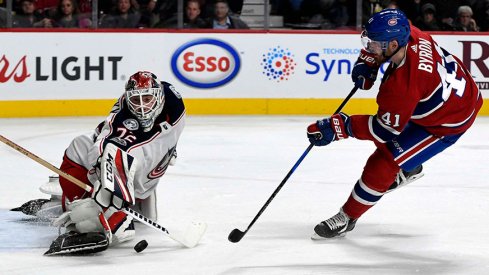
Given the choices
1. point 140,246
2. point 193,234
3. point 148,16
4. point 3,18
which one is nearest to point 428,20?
point 148,16

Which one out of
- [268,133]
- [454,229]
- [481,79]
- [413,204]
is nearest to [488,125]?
[481,79]

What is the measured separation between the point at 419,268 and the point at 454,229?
2.38 ft

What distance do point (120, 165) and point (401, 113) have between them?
1065 millimetres

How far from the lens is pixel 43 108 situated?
27.6 feet

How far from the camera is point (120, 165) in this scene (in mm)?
Result: 4180

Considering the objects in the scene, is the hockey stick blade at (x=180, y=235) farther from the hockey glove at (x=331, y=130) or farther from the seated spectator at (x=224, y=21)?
the seated spectator at (x=224, y=21)

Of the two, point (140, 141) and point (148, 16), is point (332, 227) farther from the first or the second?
point (148, 16)

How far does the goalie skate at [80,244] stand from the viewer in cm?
403

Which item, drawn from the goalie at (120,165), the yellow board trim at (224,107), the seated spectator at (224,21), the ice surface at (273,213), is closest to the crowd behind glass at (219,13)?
the seated spectator at (224,21)

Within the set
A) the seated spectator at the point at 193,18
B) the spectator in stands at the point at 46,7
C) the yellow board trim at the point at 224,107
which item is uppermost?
the spectator in stands at the point at 46,7

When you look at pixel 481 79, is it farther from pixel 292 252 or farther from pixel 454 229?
pixel 292 252

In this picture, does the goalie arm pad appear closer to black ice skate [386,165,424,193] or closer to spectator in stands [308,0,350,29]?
black ice skate [386,165,424,193]

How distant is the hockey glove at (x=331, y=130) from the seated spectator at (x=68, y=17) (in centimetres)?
456

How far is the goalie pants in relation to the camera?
170 inches
